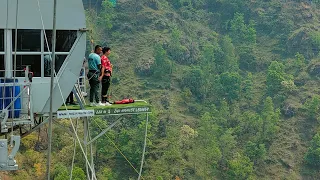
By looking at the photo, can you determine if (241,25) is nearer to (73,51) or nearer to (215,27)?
(215,27)

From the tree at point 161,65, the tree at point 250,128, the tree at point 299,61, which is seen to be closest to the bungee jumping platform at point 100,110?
the tree at point 250,128

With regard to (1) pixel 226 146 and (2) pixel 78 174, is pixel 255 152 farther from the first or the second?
(2) pixel 78 174

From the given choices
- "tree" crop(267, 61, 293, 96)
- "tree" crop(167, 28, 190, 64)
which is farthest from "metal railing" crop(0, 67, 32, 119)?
"tree" crop(167, 28, 190, 64)

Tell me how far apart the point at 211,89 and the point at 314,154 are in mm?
15952

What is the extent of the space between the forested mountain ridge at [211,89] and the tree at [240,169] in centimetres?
11

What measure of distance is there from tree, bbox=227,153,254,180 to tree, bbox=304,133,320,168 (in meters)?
7.04

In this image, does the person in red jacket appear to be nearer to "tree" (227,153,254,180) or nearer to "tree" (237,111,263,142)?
"tree" (227,153,254,180)

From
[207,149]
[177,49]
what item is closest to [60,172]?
[207,149]

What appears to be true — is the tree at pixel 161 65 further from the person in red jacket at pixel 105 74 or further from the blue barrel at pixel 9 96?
the blue barrel at pixel 9 96

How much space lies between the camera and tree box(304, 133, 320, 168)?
67.5 metres

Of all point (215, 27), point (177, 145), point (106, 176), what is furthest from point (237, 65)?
point (106, 176)

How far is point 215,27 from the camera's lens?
94625 millimetres

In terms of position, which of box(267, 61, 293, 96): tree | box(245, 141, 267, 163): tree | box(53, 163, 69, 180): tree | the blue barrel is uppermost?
the blue barrel

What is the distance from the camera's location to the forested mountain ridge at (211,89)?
63.7 meters
